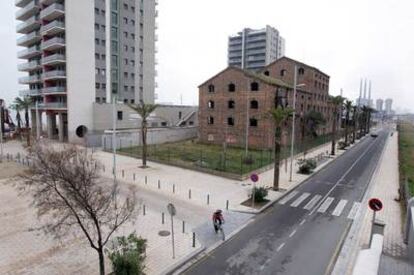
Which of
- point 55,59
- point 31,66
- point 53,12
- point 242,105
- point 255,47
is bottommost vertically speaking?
point 242,105

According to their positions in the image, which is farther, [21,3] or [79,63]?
[21,3]

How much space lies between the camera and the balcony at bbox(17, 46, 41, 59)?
55.2 meters

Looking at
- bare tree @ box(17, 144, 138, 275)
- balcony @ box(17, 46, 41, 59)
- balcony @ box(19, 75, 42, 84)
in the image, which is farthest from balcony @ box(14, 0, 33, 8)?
bare tree @ box(17, 144, 138, 275)

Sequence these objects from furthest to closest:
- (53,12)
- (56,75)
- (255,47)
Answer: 1. (255,47)
2. (56,75)
3. (53,12)

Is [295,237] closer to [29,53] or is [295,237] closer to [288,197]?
[288,197]

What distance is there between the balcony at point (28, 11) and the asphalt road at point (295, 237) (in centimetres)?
5789

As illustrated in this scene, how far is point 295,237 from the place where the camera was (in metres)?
14.9

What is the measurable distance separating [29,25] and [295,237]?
62.7 meters

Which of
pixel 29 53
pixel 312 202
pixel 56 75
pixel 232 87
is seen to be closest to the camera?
pixel 312 202

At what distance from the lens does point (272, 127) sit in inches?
1683

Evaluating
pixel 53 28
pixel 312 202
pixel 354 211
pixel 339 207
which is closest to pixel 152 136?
pixel 53 28

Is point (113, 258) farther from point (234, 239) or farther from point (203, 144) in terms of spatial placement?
point (203, 144)

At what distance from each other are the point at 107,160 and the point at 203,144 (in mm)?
18407

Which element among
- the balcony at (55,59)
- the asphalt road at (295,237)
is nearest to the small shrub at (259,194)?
the asphalt road at (295,237)
